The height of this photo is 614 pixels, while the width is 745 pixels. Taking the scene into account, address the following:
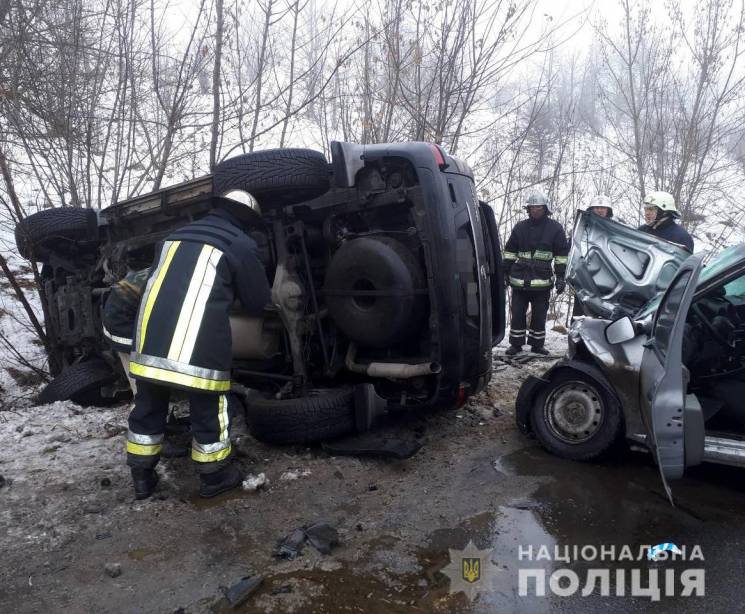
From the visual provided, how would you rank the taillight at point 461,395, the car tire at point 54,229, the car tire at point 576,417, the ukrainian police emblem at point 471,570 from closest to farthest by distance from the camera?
the ukrainian police emblem at point 471,570
the car tire at point 576,417
the taillight at point 461,395
the car tire at point 54,229

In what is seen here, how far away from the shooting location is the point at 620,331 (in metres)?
3.17

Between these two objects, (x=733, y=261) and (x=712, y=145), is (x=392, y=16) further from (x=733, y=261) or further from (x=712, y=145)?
(x=712, y=145)

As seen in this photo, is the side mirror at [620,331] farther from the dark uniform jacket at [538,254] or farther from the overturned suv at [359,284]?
the dark uniform jacket at [538,254]

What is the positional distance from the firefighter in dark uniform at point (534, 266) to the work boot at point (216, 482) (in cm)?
394

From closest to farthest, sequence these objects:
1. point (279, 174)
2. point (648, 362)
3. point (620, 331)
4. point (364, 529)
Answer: point (364, 529) < point (648, 362) < point (620, 331) < point (279, 174)

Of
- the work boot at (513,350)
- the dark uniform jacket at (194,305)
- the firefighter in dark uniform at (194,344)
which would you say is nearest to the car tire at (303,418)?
the firefighter in dark uniform at (194,344)

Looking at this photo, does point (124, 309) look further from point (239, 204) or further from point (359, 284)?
point (359, 284)

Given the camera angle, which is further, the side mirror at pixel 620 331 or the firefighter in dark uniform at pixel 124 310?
the firefighter in dark uniform at pixel 124 310

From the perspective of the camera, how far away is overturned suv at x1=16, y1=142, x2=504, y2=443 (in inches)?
133

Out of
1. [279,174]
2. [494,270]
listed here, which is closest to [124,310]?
[279,174]

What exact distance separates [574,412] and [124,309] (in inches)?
119

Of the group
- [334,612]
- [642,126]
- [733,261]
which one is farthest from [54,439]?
[642,126]

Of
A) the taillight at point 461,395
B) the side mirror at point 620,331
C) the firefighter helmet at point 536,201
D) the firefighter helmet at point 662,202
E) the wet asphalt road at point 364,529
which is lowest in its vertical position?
the wet asphalt road at point 364,529

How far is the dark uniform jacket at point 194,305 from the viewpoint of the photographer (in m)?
2.88
